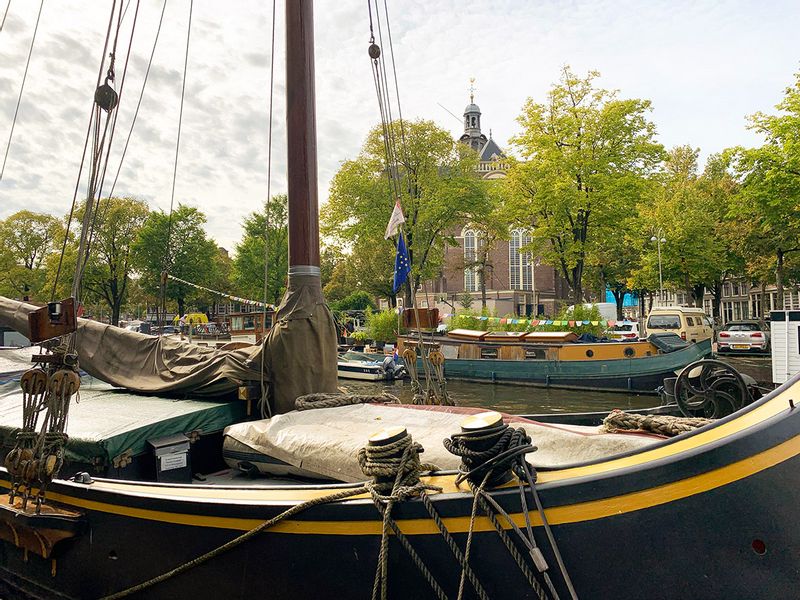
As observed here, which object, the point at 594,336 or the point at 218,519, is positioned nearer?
the point at 218,519

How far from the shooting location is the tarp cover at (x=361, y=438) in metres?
2.97

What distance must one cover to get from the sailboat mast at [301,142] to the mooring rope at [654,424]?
2983 millimetres

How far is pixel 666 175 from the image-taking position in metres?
26.6

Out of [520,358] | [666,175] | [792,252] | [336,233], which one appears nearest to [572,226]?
[666,175]

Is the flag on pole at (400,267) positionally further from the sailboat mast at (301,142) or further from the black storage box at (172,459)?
the black storage box at (172,459)

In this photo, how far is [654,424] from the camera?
130 inches

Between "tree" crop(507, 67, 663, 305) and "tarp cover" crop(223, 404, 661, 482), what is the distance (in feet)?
71.9

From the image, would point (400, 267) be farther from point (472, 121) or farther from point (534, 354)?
point (472, 121)

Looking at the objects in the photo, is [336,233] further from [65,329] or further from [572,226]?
[65,329]

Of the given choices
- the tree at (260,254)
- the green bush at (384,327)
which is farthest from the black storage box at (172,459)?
the tree at (260,254)

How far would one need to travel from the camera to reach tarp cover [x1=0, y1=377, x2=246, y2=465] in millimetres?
3762

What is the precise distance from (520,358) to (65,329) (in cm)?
1810

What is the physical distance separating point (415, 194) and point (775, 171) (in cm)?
1833

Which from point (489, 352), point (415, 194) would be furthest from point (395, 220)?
point (415, 194)
